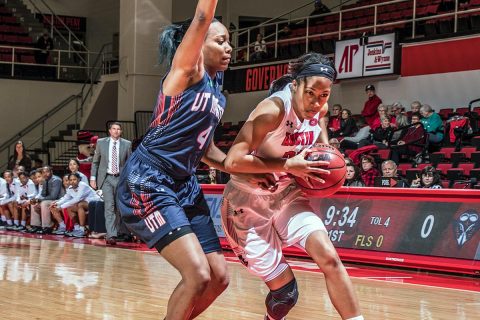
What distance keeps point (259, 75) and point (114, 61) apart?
8177 mm

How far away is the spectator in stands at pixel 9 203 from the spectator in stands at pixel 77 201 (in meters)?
3.57

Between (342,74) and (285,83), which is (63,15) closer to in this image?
(342,74)

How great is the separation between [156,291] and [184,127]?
347 cm

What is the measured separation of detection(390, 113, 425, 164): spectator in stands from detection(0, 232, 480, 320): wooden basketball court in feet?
13.7

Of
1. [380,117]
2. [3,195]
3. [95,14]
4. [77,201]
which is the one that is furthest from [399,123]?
[95,14]

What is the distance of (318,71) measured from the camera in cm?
467

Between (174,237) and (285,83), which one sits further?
(285,83)

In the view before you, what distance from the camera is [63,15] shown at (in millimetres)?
30859

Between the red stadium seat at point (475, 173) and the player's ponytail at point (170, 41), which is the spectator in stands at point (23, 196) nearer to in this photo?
the red stadium seat at point (475, 173)

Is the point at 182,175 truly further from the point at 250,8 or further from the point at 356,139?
the point at 250,8

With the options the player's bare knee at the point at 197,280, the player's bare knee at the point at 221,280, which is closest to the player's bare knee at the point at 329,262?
the player's bare knee at the point at 221,280

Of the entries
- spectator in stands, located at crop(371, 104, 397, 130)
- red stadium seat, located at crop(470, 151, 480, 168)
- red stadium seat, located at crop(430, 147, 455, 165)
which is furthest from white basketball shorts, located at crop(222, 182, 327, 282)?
spectator in stands, located at crop(371, 104, 397, 130)

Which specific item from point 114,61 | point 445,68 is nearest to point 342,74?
point 445,68

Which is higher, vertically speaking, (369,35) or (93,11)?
(93,11)
